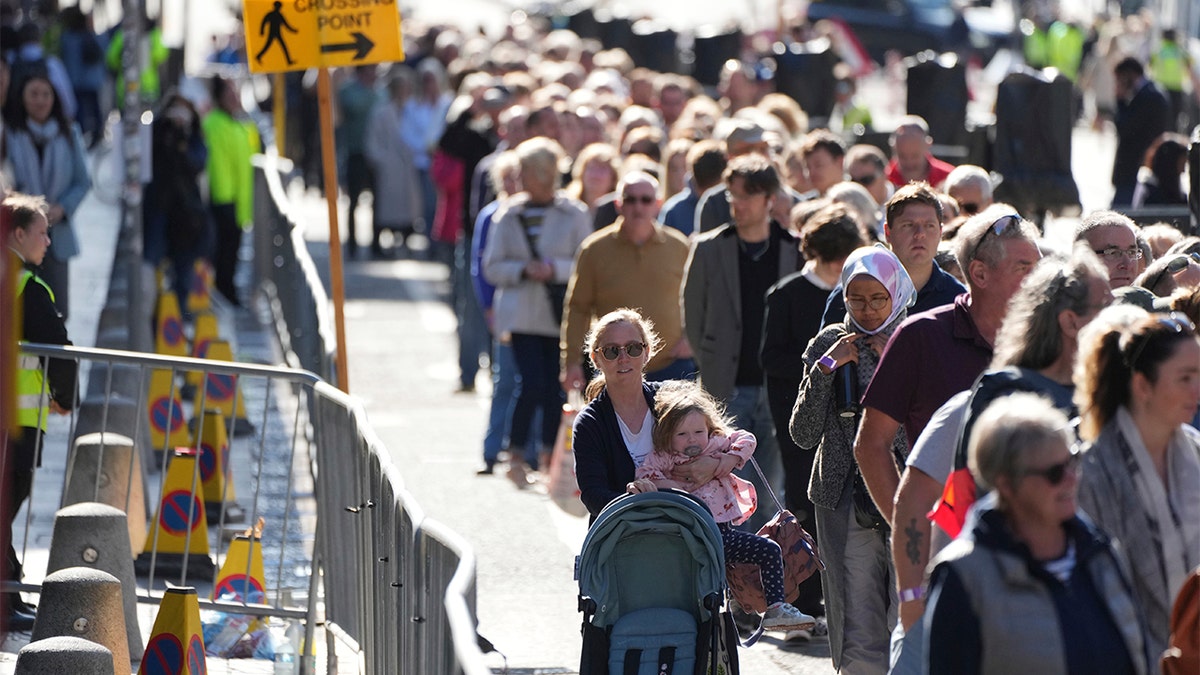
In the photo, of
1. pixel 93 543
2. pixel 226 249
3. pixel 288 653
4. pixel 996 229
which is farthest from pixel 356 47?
pixel 226 249

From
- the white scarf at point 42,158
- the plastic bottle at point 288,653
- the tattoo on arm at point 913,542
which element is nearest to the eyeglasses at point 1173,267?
the tattoo on arm at point 913,542

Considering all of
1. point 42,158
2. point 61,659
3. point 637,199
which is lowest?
point 61,659

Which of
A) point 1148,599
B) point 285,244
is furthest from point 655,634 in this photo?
point 285,244

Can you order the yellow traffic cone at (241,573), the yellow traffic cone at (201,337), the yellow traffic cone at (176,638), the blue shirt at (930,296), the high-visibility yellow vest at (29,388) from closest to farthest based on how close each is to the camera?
the yellow traffic cone at (176,638), the blue shirt at (930,296), the yellow traffic cone at (241,573), the high-visibility yellow vest at (29,388), the yellow traffic cone at (201,337)

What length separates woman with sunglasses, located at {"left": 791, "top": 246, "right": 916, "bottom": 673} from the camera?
21.7ft

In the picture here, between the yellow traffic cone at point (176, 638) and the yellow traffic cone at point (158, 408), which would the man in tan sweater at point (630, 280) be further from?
the yellow traffic cone at point (176, 638)

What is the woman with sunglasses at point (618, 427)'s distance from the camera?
254 inches

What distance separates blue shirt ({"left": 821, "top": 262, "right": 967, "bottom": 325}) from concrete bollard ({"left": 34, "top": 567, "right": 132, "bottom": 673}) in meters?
2.54

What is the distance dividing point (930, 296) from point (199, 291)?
10.5m

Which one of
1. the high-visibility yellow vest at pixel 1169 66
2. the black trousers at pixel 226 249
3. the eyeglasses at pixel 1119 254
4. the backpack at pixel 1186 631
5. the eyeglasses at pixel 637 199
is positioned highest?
the high-visibility yellow vest at pixel 1169 66

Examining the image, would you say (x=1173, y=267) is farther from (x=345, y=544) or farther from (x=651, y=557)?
(x=345, y=544)

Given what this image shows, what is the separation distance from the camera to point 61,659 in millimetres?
6414

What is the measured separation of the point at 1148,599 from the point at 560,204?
732cm

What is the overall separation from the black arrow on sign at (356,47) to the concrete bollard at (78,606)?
343cm
